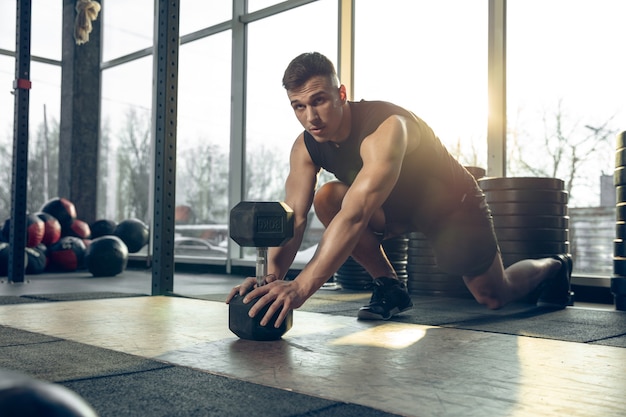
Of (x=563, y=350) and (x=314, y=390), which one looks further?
(x=563, y=350)

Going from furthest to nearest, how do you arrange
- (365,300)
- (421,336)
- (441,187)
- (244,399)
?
(365,300), (441,187), (421,336), (244,399)

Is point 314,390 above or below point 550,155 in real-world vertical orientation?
below

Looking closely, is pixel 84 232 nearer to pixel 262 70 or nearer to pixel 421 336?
pixel 262 70

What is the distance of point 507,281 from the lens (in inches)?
95.1

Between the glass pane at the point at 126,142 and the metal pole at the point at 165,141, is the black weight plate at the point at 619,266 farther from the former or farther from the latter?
the glass pane at the point at 126,142

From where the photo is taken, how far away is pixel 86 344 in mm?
1608

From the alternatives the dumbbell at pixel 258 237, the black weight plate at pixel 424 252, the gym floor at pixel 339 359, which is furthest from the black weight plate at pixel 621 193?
the dumbbell at pixel 258 237

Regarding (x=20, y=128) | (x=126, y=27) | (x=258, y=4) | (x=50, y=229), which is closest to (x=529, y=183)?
(x=20, y=128)

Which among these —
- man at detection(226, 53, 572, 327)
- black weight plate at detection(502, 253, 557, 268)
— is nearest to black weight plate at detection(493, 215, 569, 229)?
black weight plate at detection(502, 253, 557, 268)

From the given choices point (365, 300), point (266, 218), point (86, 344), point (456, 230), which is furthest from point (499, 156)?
point (86, 344)

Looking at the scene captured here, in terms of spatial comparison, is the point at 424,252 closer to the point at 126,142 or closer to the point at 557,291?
the point at 557,291

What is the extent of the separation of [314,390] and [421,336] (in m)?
0.72

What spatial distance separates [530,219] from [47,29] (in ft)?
19.2

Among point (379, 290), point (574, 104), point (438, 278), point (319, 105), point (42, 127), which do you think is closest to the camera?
A: point (319, 105)
